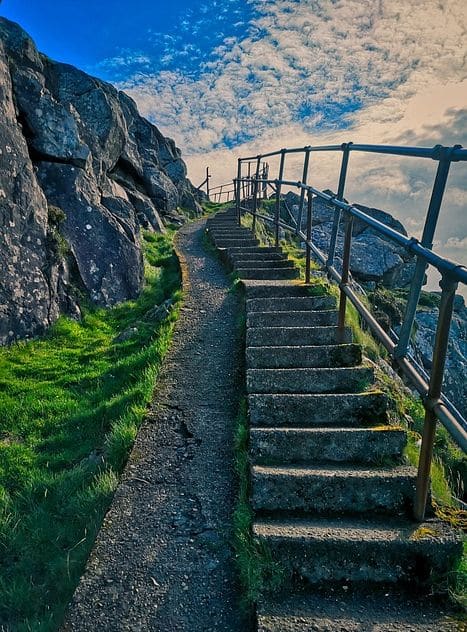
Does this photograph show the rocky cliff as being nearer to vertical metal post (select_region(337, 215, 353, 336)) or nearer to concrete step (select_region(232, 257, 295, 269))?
concrete step (select_region(232, 257, 295, 269))

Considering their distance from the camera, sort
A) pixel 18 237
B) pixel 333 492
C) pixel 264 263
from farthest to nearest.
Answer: pixel 264 263 → pixel 18 237 → pixel 333 492

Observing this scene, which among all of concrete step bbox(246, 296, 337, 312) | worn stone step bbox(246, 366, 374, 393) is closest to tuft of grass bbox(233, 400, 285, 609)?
worn stone step bbox(246, 366, 374, 393)

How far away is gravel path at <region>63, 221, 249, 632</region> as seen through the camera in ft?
8.27

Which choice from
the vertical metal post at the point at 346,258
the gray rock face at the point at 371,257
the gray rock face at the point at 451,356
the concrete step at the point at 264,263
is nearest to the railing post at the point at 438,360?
the vertical metal post at the point at 346,258

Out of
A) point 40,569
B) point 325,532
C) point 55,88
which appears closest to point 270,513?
point 325,532

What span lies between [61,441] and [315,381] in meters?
2.88

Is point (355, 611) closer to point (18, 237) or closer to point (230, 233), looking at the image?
point (18, 237)

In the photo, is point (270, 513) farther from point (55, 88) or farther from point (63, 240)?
point (55, 88)

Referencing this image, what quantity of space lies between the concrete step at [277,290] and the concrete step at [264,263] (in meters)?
1.08

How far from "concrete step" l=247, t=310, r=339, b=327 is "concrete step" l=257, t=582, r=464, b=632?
118 inches

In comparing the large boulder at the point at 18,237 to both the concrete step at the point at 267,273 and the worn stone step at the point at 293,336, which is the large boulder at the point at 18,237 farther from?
the worn stone step at the point at 293,336

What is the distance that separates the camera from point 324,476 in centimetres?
302

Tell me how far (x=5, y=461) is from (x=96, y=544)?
87.2 inches

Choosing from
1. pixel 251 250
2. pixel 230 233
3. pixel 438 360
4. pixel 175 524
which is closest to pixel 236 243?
pixel 251 250
